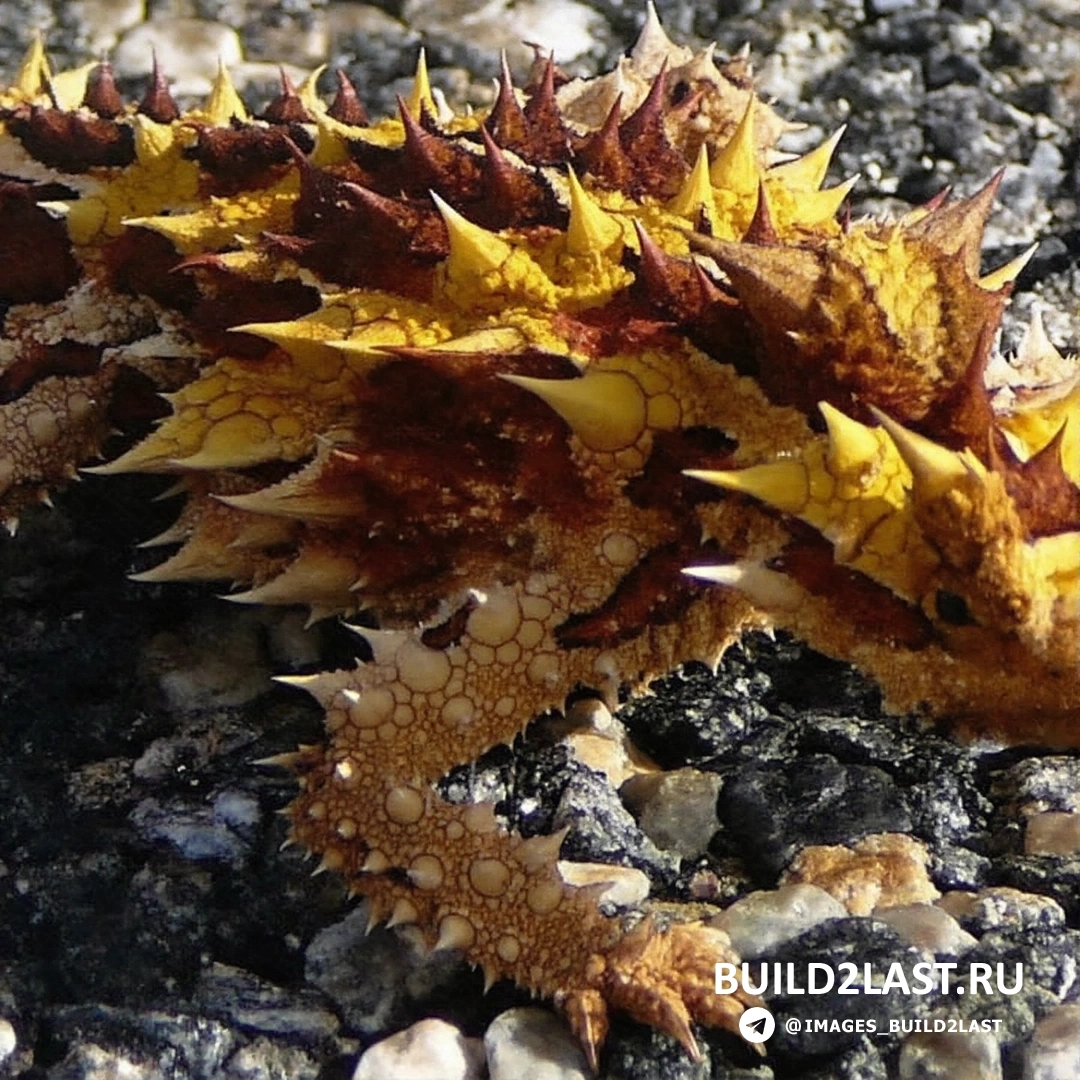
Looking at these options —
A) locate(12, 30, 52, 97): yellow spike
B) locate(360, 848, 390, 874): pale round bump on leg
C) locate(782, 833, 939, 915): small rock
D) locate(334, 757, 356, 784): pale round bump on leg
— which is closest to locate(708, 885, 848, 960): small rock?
locate(782, 833, 939, 915): small rock

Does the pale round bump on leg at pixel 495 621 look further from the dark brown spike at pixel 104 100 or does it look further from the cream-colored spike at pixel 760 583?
the dark brown spike at pixel 104 100

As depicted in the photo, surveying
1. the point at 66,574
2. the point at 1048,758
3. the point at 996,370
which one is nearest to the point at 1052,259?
the point at 996,370

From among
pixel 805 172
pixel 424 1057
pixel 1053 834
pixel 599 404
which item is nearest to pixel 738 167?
pixel 805 172

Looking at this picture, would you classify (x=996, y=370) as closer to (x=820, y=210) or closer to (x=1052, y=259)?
(x=820, y=210)

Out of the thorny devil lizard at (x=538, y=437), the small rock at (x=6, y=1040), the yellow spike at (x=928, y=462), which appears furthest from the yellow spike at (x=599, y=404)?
the small rock at (x=6, y=1040)

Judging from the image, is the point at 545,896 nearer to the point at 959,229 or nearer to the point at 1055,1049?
the point at 1055,1049

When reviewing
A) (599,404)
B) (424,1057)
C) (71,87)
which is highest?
(599,404)

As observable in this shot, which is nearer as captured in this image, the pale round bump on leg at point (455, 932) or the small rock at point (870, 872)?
the pale round bump on leg at point (455, 932)

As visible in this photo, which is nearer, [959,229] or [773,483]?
[773,483]
